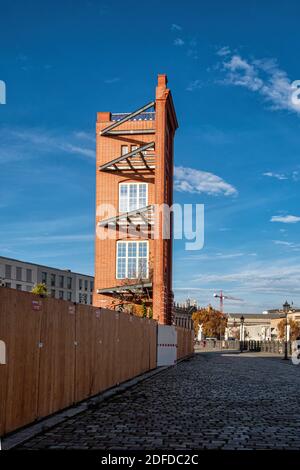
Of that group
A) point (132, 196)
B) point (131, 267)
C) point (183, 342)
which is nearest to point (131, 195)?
point (132, 196)

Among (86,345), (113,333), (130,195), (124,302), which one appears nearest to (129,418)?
(86,345)

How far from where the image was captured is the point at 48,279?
103 meters

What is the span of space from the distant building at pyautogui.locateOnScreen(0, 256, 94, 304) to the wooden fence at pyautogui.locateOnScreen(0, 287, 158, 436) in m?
69.7

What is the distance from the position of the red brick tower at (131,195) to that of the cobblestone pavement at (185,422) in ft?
93.8

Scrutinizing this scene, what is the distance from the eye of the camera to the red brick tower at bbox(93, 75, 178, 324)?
45.2 m

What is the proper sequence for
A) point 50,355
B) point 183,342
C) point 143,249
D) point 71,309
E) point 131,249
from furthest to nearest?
1. point 131,249
2. point 143,249
3. point 183,342
4. point 71,309
5. point 50,355


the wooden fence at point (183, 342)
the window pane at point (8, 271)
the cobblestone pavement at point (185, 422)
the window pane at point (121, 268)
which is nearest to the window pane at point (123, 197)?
the window pane at point (121, 268)

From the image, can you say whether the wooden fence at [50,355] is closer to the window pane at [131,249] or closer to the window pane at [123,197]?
the window pane at [131,249]

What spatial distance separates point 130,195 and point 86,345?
1398 inches

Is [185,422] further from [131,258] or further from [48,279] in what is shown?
[48,279]

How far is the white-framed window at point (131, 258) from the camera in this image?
4769 centimetres

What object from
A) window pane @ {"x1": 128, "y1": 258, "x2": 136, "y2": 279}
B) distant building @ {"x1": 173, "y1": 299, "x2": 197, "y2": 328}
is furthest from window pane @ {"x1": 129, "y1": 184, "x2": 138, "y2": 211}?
distant building @ {"x1": 173, "y1": 299, "x2": 197, "y2": 328}

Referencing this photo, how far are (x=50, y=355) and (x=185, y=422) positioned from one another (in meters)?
2.74
